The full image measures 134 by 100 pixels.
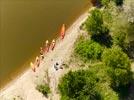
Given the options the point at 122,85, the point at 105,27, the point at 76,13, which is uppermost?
the point at 76,13

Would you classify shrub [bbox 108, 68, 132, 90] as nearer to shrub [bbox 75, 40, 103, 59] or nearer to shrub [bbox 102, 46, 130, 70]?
shrub [bbox 102, 46, 130, 70]

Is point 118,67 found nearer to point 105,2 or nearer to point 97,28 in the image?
point 97,28

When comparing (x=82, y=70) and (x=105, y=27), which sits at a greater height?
(x=105, y=27)

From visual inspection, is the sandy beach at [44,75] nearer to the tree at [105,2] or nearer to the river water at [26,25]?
the river water at [26,25]

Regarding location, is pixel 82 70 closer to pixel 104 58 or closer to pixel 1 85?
pixel 104 58

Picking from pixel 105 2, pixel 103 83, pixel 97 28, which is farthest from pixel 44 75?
pixel 105 2

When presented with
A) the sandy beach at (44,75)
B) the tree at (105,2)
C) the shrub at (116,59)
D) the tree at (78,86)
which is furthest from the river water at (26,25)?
the shrub at (116,59)

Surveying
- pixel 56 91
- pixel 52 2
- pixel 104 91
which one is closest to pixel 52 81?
pixel 56 91

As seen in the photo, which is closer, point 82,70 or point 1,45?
point 82,70
